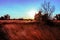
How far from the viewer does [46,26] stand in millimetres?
20641

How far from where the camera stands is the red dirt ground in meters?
17.6

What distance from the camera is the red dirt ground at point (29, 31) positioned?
1762 centimetres

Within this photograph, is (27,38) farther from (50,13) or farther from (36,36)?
(50,13)

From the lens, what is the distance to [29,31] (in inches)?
738

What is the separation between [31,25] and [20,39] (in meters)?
3.12

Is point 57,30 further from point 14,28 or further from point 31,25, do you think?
point 14,28

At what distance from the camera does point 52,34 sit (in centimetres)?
1942

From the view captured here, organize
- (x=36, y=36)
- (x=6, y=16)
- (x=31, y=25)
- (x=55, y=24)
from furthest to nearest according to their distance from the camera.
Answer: (x=6, y=16)
(x=55, y=24)
(x=31, y=25)
(x=36, y=36)

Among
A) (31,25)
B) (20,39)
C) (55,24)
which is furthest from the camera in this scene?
(55,24)

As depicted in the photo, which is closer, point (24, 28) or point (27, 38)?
point (27, 38)

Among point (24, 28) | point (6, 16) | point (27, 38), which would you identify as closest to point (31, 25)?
point (24, 28)

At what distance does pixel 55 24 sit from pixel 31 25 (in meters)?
3.37

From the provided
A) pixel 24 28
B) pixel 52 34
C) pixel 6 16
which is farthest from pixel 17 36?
pixel 6 16

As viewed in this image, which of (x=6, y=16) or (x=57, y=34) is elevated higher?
(x=6, y=16)
